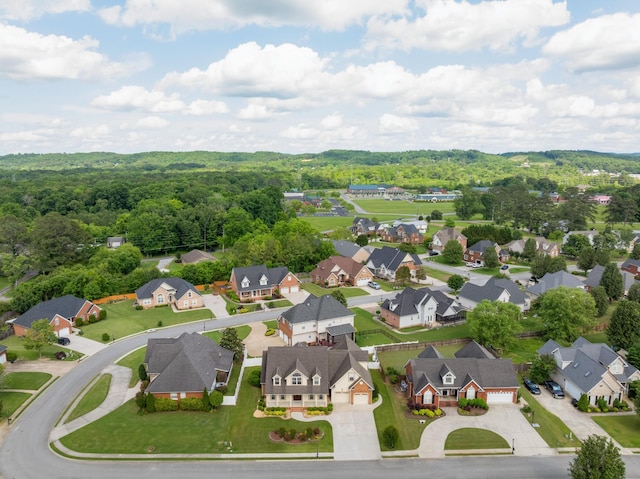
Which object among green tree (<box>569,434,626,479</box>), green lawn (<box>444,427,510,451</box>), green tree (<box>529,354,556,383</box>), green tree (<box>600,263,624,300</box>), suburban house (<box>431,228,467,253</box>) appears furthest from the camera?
suburban house (<box>431,228,467,253</box>)

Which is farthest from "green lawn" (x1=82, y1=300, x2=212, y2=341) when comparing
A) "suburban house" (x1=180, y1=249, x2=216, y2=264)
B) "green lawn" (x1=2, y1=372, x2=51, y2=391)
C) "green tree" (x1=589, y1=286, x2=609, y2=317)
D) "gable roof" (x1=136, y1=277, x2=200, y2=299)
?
"green tree" (x1=589, y1=286, x2=609, y2=317)

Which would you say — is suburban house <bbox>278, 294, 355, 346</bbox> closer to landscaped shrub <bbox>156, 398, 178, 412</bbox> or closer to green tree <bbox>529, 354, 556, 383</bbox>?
landscaped shrub <bbox>156, 398, 178, 412</bbox>

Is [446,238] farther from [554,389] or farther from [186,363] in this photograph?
[186,363]

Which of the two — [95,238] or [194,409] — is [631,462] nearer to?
[194,409]

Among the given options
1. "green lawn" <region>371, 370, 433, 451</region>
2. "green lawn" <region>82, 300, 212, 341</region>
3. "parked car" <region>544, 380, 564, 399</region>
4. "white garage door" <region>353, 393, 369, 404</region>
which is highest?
"green lawn" <region>82, 300, 212, 341</region>

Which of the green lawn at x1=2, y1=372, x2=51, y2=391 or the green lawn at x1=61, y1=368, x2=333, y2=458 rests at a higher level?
the green lawn at x1=2, y1=372, x2=51, y2=391

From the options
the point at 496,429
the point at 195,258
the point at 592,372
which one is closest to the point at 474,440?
the point at 496,429

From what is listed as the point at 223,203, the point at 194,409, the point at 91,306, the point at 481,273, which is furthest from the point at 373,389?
the point at 223,203
